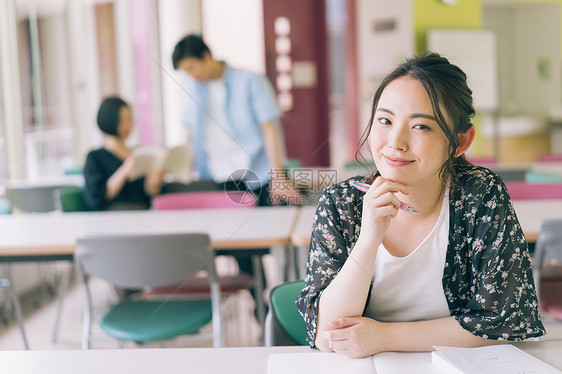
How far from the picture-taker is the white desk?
0.99 m

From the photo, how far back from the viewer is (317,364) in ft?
3.31

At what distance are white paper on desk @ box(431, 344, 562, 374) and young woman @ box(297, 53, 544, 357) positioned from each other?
0.05 m

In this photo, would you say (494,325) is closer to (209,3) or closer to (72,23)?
(72,23)

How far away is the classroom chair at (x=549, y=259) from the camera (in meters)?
1.80

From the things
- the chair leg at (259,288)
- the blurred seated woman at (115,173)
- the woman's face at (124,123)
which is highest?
the woman's face at (124,123)

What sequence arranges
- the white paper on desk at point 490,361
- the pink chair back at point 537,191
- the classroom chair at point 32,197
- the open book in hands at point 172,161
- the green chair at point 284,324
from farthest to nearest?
1. the open book in hands at point 172,161
2. the classroom chair at point 32,197
3. the pink chair back at point 537,191
4. the green chair at point 284,324
5. the white paper on desk at point 490,361

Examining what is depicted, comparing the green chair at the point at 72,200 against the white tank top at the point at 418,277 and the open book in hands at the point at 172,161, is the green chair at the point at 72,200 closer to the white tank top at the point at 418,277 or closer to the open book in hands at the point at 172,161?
the open book in hands at the point at 172,161

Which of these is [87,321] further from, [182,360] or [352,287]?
[352,287]

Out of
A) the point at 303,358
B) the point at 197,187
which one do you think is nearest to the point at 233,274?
the point at 197,187

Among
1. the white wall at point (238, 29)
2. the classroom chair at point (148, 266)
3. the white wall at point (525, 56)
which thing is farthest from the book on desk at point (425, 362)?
the white wall at point (525, 56)

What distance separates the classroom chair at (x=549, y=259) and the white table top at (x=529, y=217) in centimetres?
7

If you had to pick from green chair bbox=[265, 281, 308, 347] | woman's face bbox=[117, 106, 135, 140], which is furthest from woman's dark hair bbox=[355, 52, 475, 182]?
woman's face bbox=[117, 106, 135, 140]

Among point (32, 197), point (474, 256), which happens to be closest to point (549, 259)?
point (474, 256)

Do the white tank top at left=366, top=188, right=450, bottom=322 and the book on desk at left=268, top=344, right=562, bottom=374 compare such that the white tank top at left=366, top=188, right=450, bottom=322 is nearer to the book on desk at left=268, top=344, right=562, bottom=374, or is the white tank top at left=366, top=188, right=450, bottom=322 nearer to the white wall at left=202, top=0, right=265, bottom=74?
the book on desk at left=268, top=344, right=562, bottom=374
